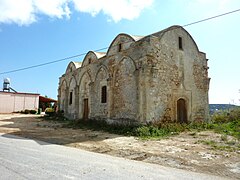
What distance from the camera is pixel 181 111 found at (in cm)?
1526

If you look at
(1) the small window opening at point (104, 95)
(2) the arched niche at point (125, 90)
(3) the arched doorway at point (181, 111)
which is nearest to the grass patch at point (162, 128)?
(3) the arched doorway at point (181, 111)

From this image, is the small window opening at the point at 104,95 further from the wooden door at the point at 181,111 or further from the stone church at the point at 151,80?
the wooden door at the point at 181,111

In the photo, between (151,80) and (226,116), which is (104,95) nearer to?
(151,80)

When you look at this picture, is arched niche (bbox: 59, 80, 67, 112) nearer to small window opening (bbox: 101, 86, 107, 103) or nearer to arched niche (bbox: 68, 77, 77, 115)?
arched niche (bbox: 68, 77, 77, 115)

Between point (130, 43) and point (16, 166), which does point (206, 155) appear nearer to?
point (16, 166)

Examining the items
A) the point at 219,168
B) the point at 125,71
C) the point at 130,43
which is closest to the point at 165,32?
the point at 130,43

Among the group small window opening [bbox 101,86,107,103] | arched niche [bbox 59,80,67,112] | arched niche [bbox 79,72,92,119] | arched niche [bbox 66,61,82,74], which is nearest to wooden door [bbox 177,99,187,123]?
small window opening [bbox 101,86,107,103]

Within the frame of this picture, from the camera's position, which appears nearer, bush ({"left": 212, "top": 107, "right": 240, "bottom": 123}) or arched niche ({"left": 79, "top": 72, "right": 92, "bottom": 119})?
bush ({"left": 212, "top": 107, "right": 240, "bottom": 123})

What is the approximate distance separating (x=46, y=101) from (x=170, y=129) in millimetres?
34262

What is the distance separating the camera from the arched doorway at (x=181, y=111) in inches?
594


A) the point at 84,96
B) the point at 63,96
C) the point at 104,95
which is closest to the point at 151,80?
the point at 104,95

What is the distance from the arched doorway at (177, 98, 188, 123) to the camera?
594 inches

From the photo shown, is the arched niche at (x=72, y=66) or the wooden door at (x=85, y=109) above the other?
the arched niche at (x=72, y=66)

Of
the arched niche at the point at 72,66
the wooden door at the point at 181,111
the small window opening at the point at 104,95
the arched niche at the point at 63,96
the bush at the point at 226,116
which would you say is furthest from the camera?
the arched niche at the point at 63,96
